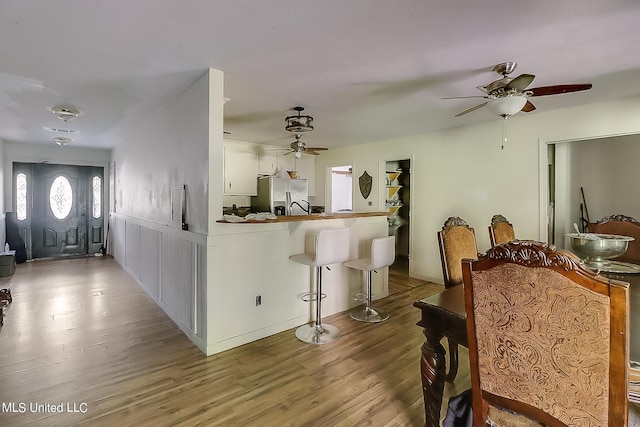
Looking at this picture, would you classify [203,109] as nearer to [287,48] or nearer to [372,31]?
[287,48]

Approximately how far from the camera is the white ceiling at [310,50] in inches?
67.1

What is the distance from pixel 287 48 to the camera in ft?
7.03

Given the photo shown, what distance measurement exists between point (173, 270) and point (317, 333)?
162 centimetres

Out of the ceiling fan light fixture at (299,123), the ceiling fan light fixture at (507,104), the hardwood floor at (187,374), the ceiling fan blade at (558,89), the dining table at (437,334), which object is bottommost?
the hardwood floor at (187,374)

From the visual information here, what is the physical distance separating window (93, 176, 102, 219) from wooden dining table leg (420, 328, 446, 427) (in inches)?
294

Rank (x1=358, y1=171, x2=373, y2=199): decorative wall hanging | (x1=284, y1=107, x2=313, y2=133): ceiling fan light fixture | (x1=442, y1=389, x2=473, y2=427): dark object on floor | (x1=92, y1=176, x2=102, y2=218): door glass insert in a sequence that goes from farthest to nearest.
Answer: (x1=92, y1=176, x2=102, y2=218): door glass insert → (x1=358, y1=171, x2=373, y2=199): decorative wall hanging → (x1=284, y1=107, x2=313, y2=133): ceiling fan light fixture → (x1=442, y1=389, x2=473, y2=427): dark object on floor

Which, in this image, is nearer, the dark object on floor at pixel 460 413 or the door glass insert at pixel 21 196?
the dark object on floor at pixel 460 413

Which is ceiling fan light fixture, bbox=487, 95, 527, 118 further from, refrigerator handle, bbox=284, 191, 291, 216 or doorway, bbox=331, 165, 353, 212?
doorway, bbox=331, 165, 353, 212

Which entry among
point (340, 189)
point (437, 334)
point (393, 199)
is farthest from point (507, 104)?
point (340, 189)

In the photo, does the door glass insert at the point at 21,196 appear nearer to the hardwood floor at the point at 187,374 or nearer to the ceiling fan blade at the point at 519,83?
the hardwood floor at the point at 187,374

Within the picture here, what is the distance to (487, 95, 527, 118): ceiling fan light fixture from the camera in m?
2.16

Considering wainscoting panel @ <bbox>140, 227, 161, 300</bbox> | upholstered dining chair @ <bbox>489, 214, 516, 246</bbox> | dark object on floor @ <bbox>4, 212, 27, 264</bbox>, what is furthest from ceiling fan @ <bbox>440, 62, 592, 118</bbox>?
dark object on floor @ <bbox>4, 212, 27, 264</bbox>

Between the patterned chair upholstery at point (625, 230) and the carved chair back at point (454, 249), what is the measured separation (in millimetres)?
1204

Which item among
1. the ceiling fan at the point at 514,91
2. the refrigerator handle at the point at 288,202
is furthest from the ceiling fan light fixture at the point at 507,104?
the refrigerator handle at the point at 288,202
